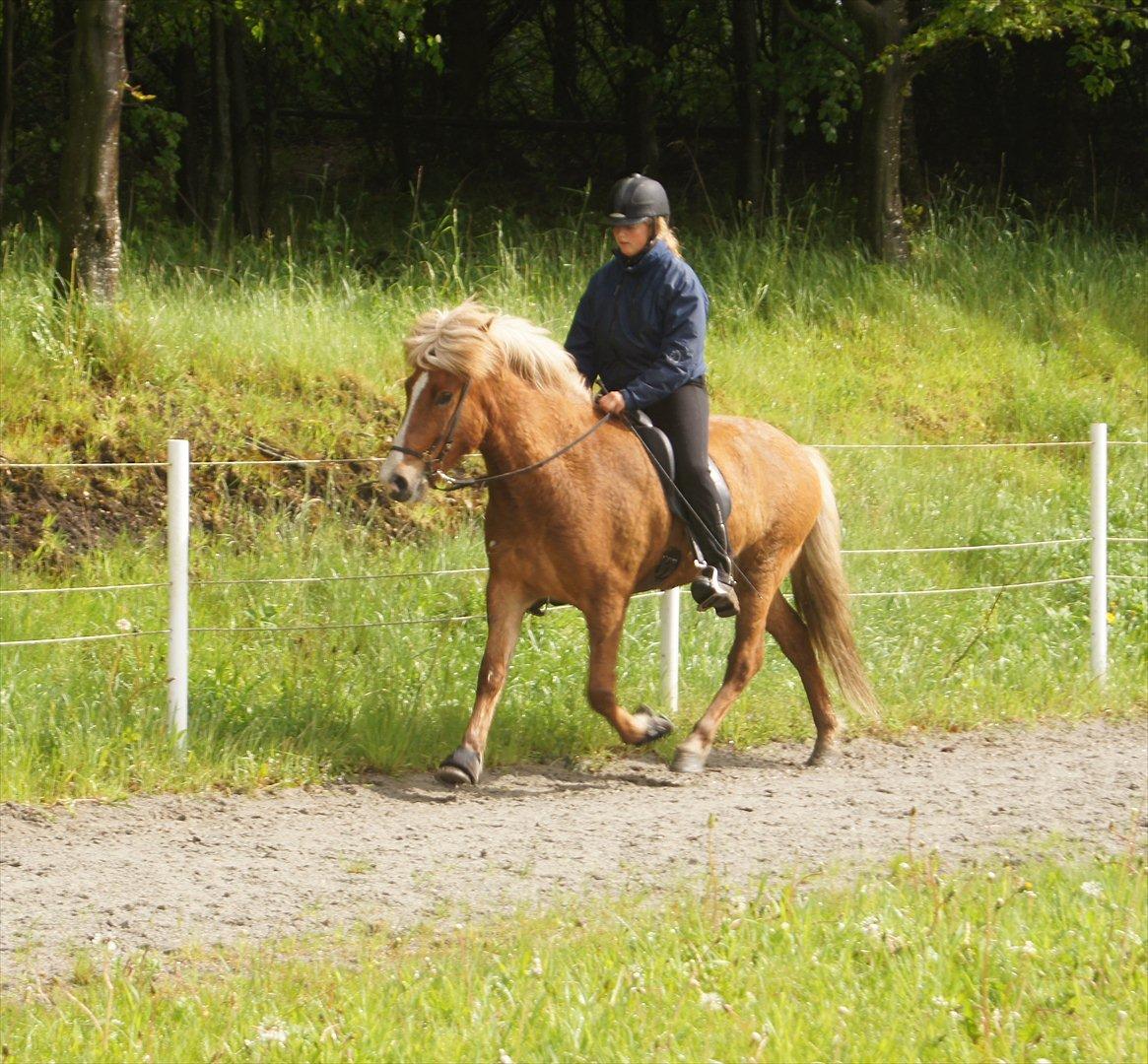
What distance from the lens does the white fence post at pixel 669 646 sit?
855 centimetres

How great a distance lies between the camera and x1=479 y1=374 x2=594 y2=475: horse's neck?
22.8ft

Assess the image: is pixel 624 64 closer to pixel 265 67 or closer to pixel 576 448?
pixel 265 67

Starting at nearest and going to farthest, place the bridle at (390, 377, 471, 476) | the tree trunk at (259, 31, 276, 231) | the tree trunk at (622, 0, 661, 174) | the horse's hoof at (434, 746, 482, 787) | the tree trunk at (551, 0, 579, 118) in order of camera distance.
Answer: the bridle at (390, 377, 471, 476) → the horse's hoof at (434, 746, 482, 787) → the tree trunk at (259, 31, 276, 231) → the tree trunk at (622, 0, 661, 174) → the tree trunk at (551, 0, 579, 118)

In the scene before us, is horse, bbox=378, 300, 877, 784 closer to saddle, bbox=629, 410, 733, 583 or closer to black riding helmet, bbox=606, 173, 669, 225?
saddle, bbox=629, 410, 733, 583

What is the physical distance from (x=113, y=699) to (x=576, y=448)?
2537mm

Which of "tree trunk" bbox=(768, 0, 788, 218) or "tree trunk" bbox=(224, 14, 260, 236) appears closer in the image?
"tree trunk" bbox=(224, 14, 260, 236)

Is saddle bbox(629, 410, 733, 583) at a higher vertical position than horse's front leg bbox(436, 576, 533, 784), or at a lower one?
higher

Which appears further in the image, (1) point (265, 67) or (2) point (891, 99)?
(1) point (265, 67)

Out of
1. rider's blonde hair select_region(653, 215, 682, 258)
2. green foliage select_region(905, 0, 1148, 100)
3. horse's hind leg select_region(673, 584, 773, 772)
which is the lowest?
horse's hind leg select_region(673, 584, 773, 772)

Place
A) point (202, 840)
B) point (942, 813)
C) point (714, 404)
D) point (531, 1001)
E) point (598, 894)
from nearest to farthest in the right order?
point (531, 1001), point (598, 894), point (202, 840), point (942, 813), point (714, 404)

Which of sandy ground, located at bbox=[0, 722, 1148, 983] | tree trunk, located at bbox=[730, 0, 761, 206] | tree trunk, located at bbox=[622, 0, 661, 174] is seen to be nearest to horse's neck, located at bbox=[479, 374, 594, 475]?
sandy ground, located at bbox=[0, 722, 1148, 983]

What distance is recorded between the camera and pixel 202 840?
6.07 meters

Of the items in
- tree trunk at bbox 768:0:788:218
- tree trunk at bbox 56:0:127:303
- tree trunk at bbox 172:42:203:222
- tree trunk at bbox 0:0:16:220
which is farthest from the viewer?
tree trunk at bbox 768:0:788:218

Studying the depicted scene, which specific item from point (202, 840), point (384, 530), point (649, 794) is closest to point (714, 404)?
point (384, 530)
